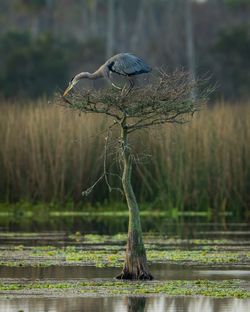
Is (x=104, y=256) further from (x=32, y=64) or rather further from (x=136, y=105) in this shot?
(x=32, y=64)

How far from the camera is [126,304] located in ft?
39.9

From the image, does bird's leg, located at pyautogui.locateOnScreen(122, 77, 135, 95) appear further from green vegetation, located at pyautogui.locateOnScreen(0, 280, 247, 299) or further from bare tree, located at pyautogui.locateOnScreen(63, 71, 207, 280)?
green vegetation, located at pyautogui.locateOnScreen(0, 280, 247, 299)

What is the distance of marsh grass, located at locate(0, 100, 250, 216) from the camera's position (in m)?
24.7

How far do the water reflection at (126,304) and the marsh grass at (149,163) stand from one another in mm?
12129

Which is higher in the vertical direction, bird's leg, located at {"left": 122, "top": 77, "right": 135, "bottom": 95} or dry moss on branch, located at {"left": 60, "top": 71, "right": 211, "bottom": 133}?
bird's leg, located at {"left": 122, "top": 77, "right": 135, "bottom": 95}

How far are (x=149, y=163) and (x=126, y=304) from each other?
12.6 meters

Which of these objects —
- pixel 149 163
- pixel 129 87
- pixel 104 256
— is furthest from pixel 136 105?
pixel 149 163

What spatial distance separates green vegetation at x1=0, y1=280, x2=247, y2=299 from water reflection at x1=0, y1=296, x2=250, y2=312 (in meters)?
0.35

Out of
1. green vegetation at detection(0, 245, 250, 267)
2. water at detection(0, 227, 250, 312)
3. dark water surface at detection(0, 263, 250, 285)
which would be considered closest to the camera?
water at detection(0, 227, 250, 312)

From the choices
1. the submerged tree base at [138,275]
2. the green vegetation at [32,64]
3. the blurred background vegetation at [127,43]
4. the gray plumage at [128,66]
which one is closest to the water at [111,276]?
the submerged tree base at [138,275]

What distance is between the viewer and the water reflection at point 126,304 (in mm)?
11766

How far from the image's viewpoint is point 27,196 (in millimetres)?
24969

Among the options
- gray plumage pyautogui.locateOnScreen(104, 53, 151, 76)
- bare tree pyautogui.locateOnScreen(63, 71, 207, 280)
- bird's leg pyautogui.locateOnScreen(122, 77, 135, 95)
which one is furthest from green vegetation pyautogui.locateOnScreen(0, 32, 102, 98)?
bare tree pyautogui.locateOnScreen(63, 71, 207, 280)

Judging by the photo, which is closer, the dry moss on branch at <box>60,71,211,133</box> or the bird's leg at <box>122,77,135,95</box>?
the dry moss on branch at <box>60,71,211,133</box>
